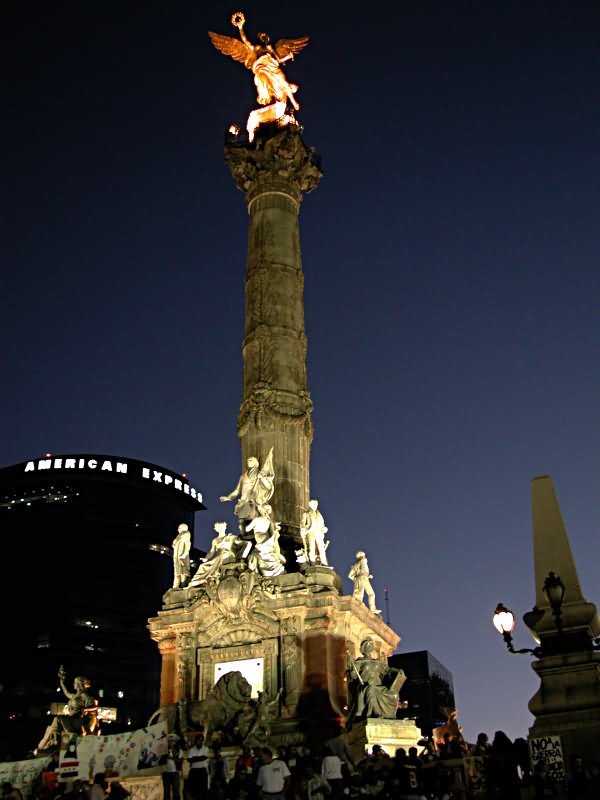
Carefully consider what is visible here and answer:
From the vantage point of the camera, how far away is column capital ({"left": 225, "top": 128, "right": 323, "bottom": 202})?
34.8 meters

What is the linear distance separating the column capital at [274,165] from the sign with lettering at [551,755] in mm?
25908

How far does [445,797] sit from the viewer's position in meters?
12.6

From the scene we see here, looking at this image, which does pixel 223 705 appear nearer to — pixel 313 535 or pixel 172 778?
pixel 313 535

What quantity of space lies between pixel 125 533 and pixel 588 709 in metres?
76.6

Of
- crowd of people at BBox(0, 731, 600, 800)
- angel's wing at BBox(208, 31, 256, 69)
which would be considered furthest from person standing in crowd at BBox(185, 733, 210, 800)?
angel's wing at BBox(208, 31, 256, 69)

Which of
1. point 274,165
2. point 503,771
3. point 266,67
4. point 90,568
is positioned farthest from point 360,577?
point 90,568

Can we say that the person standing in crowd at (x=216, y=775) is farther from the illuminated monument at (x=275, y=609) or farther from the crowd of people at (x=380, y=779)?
the illuminated monument at (x=275, y=609)

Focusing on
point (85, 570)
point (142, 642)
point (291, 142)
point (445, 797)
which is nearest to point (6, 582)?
point (85, 570)

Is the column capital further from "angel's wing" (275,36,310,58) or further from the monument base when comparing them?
the monument base

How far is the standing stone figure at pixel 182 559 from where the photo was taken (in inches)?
1077

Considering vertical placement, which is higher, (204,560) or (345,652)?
(204,560)

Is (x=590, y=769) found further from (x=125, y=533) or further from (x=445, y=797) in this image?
(x=125, y=533)

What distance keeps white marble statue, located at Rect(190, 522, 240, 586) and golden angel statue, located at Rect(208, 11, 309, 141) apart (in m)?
17.3

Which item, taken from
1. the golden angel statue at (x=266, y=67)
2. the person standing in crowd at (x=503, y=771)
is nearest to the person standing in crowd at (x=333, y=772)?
the person standing in crowd at (x=503, y=771)
